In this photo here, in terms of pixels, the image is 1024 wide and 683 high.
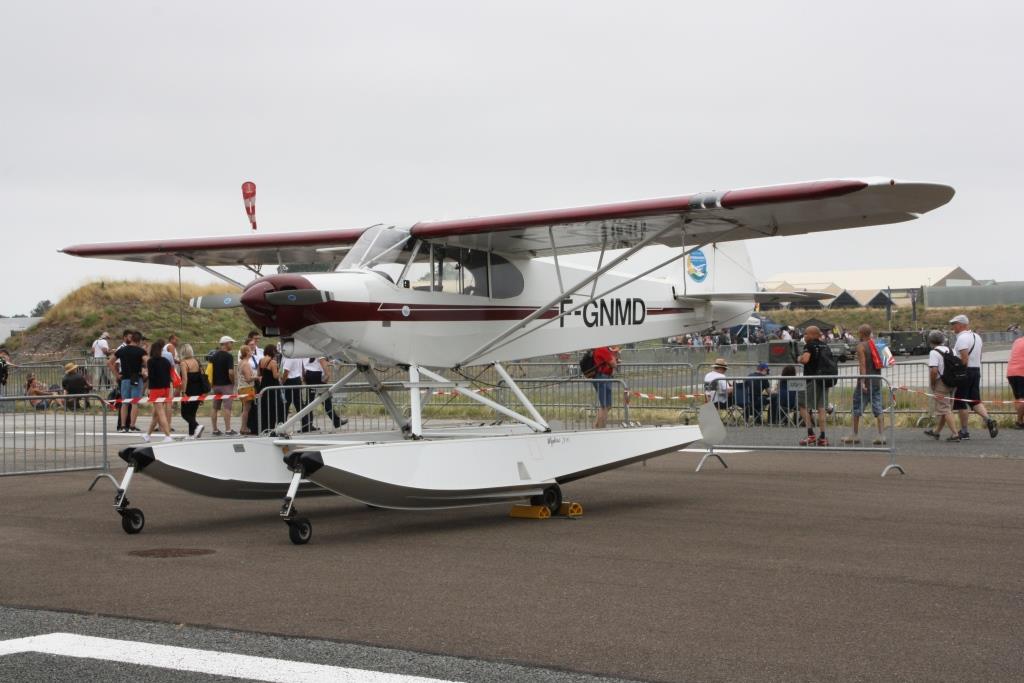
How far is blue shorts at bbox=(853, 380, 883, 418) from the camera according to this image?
1606cm

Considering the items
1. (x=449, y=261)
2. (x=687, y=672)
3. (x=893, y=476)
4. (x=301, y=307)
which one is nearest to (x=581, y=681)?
(x=687, y=672)

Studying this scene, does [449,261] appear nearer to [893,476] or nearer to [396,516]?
[396,516]

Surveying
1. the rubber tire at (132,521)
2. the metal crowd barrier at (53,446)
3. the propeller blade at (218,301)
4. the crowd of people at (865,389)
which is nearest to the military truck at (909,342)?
the crowd of people at (865,389)

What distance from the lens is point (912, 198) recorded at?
10047 millimetres

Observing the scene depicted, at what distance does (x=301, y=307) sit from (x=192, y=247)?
→ 3.60 m

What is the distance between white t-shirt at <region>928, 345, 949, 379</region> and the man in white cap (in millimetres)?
295

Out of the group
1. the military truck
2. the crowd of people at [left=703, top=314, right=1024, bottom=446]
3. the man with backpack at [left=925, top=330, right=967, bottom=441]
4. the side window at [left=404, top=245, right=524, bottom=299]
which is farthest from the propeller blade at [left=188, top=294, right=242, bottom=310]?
the military truck

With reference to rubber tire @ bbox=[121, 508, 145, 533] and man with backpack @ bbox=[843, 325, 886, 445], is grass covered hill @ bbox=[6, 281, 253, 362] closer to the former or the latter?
man with backpack @ bbox=[843, 325, 886, 445]

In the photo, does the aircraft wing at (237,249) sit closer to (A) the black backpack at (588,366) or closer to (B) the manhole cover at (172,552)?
(B) the manhole cover at (172,552)

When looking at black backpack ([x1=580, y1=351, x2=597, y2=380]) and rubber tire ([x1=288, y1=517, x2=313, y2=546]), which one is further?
black backpack ([x1=580, y1=351, x2=597, y2=380])

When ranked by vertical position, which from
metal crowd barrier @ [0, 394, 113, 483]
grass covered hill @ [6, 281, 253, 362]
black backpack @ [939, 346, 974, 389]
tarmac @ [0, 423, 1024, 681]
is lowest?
tarmac @ [0, 423, 1024, 681]

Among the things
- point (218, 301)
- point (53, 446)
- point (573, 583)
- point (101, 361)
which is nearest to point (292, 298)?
point (218, 301)

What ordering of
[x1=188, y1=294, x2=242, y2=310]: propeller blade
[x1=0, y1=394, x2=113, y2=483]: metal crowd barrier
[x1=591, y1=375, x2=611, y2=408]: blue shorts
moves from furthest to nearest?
[x1=591, y1=375, x2=611, y2=408]: blue shorts → [x1=0, y1=394, x2=113, y2=483]: metal crowd barrier → [x1=188, y1=294, x2=242, y2=310]: propeller blade

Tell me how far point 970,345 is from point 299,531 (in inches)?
496
